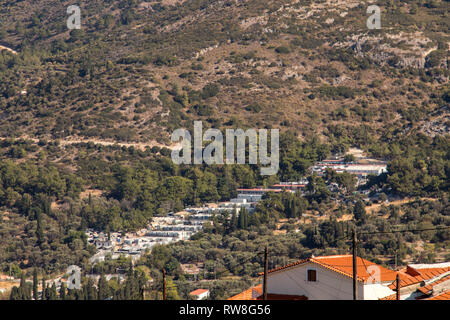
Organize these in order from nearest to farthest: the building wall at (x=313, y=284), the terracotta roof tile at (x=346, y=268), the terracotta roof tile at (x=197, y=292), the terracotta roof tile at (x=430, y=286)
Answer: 1. the terracotta roof tile at (x=430, y=286)
2. the building wall at (x=313, y=284)
3. the terracotta roof tile at (x=346, y=268)
4. the terracotta roof tile at (x=197, y=292)

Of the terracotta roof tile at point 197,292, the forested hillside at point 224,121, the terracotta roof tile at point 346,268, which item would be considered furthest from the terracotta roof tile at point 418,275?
the terracotta roof tile at point 197,292

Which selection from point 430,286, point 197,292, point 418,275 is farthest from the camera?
point 197,292

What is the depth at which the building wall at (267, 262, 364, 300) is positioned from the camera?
29578mm

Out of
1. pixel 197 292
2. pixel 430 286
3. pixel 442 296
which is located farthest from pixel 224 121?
pixel 442 296

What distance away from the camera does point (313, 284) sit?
30.6 meters

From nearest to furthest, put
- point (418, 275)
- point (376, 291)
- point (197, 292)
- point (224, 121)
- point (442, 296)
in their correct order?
1. point (442, 296)
2. point (376, 291)
3. point (418, 275)
4. point (197, 292)
5. point (224, 121)

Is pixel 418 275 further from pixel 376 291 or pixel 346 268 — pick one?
pixel 346 268

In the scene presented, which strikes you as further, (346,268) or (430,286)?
(346,268)

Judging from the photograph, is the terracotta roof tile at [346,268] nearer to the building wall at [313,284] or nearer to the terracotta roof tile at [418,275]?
the building wall at [313,284]

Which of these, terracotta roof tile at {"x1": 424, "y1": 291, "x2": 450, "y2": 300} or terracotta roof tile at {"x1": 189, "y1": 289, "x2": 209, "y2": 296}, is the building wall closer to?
terracotta roof tile at {"x1": 424, "y1": 291, "x2": 450, "y2": 300}

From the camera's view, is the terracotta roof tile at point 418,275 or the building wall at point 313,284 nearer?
the terracotta roof tile at point 418,275

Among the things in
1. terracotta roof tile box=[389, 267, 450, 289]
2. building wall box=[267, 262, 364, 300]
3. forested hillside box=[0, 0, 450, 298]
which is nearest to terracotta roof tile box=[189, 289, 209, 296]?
forested hillside box=[0, 0, 450, 298]

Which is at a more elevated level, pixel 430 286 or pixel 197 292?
pixel 430 286

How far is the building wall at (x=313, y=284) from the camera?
2958 centimetres
